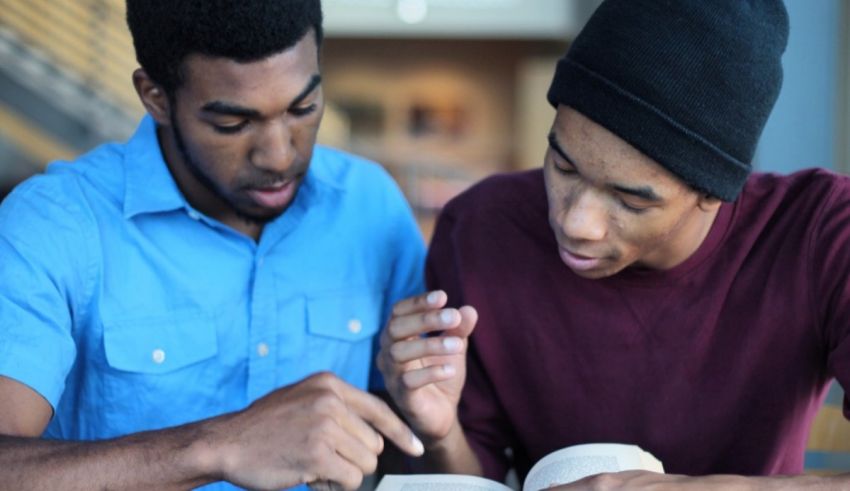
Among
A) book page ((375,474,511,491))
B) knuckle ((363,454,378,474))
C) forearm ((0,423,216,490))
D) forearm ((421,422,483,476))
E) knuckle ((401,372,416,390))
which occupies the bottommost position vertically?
forearm ((421,422,483,476))

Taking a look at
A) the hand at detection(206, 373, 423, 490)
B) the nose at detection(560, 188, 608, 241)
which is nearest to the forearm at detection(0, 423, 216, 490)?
the hand at detection(206, 373, 423, 490)

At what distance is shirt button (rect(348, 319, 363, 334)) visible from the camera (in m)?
1.81

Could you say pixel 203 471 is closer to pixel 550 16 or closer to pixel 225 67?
pixel 225 67

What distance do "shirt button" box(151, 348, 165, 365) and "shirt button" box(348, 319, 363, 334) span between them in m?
0.32

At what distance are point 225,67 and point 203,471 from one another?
2.03ft

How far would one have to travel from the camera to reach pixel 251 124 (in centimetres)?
161

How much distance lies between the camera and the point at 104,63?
21.6 ft

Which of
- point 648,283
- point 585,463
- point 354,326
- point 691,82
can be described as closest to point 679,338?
point 648,283

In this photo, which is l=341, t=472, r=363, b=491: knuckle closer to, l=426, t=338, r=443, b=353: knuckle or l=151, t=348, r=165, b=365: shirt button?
l=426, t=338, r=443, b=353: knuckle

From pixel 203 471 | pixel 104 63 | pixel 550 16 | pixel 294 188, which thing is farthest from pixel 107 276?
pixel 550 16

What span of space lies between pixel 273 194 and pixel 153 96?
0.26m

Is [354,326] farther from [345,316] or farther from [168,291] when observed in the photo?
[168,291]

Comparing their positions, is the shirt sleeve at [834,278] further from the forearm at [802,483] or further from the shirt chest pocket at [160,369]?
the shirt chest pocket at [160,369]

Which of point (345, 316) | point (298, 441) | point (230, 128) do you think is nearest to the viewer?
point (298, 441)
